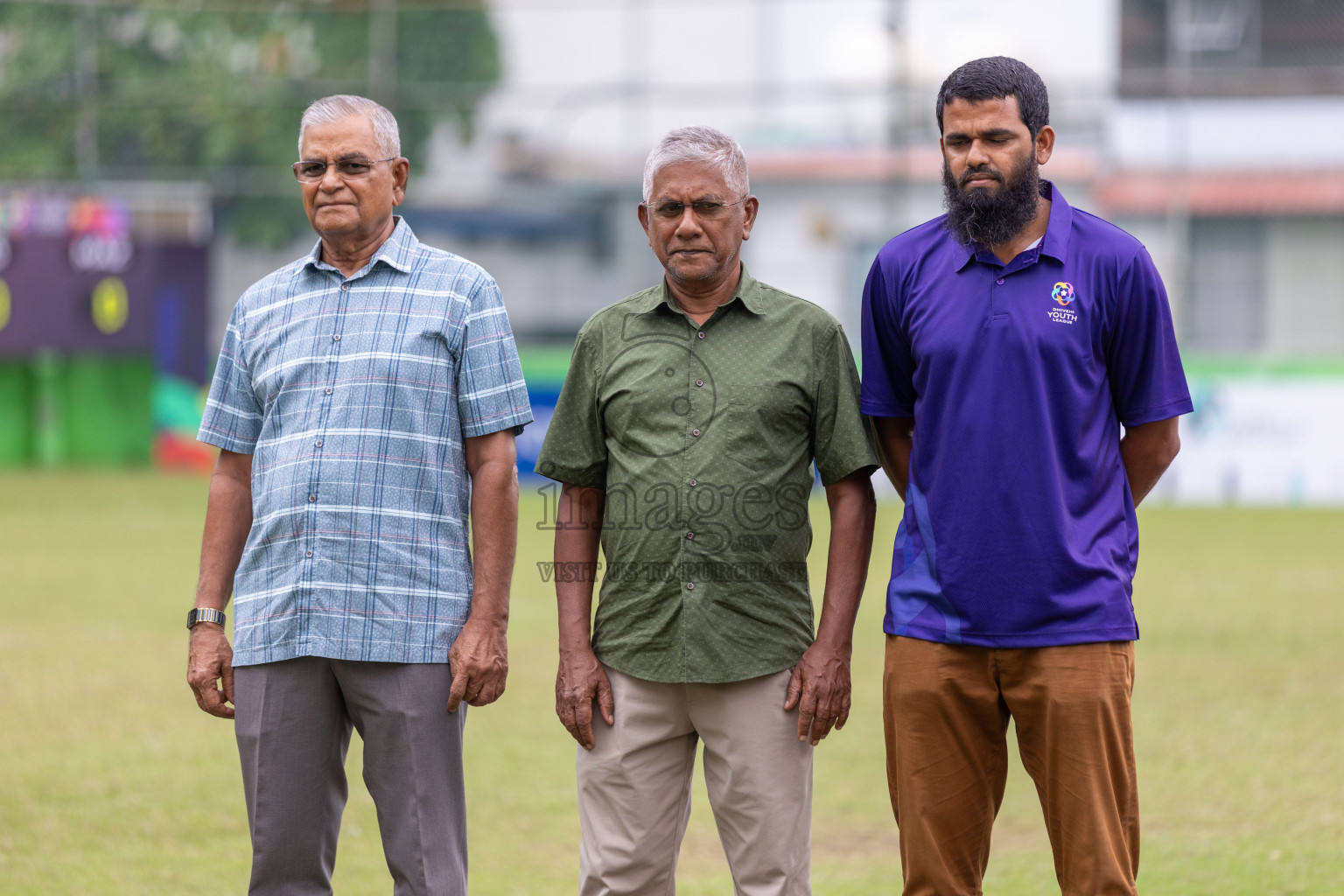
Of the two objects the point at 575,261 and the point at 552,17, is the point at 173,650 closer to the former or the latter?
the point at 575,261

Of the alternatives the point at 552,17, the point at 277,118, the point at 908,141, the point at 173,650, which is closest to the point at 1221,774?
the point at 173,650

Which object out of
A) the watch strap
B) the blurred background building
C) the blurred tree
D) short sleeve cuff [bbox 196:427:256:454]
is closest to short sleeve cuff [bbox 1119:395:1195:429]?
short sleeve cuff [bbox 196:427:256:454]

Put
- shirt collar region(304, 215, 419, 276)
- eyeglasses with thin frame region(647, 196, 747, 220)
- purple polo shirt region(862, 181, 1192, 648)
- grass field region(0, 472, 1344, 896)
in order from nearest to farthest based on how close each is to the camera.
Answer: purple polo shirt region(862, 181, 1192, 648) < eyeglasses with thin frame region(647, 196, 747, 220) < shirt collar region(304, 215, 419, 276) < grass field region(0, 472, 1344, 896)

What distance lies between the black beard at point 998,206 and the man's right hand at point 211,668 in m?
1.74

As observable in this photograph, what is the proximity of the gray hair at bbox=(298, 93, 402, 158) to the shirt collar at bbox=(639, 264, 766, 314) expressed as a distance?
607 mm

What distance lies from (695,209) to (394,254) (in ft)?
2.11

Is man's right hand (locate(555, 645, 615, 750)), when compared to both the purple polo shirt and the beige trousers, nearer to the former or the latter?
the beige trousers

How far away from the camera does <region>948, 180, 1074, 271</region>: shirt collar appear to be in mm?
3000

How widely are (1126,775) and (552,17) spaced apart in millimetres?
17899

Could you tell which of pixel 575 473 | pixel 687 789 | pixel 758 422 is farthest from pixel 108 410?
pixel 758 422

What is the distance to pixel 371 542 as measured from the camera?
10.3 ft

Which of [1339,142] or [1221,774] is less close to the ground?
[1339,142]

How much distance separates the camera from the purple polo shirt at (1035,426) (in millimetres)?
2947

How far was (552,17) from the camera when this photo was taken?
19.7 meters
